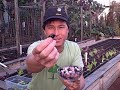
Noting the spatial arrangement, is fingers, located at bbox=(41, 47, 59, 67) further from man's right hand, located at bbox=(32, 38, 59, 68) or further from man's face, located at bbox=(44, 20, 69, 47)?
man's face, located at bbox=(44, 20, 69, 47)

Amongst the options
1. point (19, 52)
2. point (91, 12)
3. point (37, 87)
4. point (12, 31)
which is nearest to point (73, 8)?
point (91, 12)

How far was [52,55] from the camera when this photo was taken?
130 centimetres

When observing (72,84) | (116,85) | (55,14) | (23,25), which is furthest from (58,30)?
(23,25)

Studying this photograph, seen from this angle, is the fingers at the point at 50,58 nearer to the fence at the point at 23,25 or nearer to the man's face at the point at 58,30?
the man's face at the point at 58,30

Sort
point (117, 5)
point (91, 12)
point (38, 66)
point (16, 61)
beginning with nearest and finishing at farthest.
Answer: point (38, 66) < point (16, 61) < point (91, 12) < point (117, 5)

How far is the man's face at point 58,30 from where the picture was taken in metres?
1.77

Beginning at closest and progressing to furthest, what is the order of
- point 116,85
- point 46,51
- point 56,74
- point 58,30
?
point 46,51
point 58,30
point 56,74
point 116,85

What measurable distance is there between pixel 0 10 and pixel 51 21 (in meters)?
6.99

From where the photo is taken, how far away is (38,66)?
1650 mm

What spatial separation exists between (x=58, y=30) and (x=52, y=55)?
53 centimetres

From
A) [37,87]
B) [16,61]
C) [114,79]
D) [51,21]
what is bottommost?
[114,79]

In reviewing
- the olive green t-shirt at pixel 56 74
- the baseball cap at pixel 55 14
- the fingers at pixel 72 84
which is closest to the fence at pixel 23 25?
the olive green t-shirt at pixel 56 74

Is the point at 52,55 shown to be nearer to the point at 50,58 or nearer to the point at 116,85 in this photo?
the point at 50,58

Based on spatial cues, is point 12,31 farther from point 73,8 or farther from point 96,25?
point 96,25
